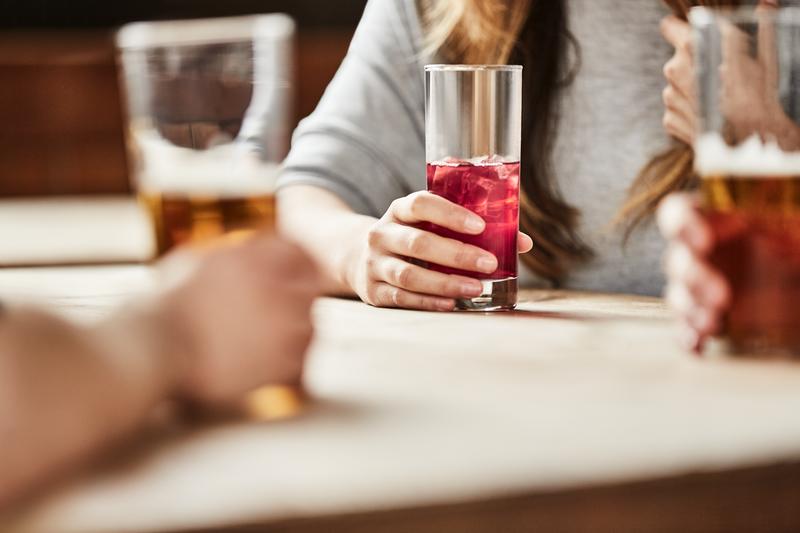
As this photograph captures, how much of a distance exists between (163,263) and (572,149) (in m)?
0.99

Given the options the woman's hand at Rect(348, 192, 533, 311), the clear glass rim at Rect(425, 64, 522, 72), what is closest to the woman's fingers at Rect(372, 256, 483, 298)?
the woman's hand at Rect(348, 192, 533, 311)

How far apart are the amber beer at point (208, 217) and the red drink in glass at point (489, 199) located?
13.6 inches

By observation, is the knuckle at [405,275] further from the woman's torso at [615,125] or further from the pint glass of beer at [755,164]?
the woman's torso at [615,125]

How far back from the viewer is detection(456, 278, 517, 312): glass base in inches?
40.1

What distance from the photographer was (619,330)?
89cm

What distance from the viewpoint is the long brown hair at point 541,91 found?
1.44m

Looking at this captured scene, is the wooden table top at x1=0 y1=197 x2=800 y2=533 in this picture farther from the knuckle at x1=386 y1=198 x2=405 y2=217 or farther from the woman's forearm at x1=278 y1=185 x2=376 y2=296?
the woman's forearm at x1=278 y1=185 x2=376 y2=296

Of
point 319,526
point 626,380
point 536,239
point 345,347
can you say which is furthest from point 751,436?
point 536,239

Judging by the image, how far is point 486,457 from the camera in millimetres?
525

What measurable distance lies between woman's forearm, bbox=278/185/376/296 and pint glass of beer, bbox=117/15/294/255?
1.32 ft

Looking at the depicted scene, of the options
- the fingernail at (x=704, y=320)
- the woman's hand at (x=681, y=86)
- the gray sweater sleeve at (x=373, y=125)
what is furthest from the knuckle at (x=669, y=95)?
the gray sweater sleeve at (x=373, y=125)

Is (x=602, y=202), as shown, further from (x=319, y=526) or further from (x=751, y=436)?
(x=319, y=526)

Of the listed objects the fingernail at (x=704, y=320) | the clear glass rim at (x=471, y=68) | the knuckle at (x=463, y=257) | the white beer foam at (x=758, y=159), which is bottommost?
the fingernail at (x=704, y=320)

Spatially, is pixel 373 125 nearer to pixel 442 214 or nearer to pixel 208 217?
pixel 442 214
